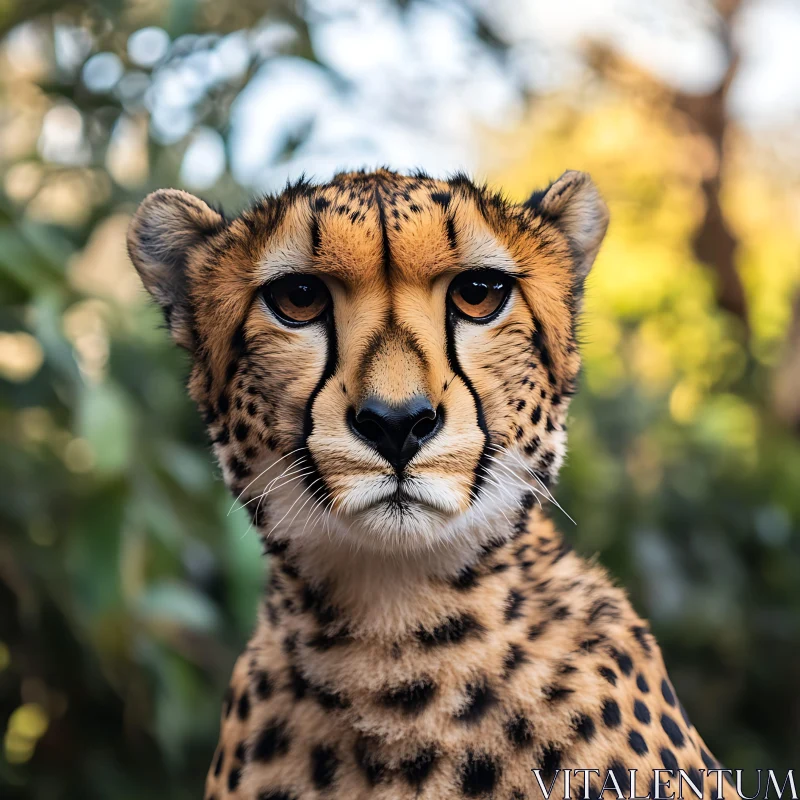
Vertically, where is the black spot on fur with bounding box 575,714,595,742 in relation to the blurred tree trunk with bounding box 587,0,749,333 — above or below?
below

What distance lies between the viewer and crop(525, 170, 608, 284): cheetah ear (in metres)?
0.94

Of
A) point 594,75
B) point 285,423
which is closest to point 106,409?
point 285,423

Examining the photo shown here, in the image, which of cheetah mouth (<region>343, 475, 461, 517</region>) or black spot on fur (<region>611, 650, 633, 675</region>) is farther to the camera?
black spot on fur (<region>611, 650, 633, 675</region>)

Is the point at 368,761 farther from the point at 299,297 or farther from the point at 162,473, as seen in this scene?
the point at 162,473

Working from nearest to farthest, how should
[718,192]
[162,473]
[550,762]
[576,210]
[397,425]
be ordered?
[397,425], [550,762], [576,210], [162,473], [718,192]

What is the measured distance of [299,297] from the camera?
2.72ft

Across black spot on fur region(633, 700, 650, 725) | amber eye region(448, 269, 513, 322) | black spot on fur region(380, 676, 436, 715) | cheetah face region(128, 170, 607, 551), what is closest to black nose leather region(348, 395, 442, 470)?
cheetah face region(128, 170, 607, 551)

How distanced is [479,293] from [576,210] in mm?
180

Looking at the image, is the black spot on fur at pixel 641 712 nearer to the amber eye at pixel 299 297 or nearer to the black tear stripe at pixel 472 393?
the black tear stripe at pixel 472 393

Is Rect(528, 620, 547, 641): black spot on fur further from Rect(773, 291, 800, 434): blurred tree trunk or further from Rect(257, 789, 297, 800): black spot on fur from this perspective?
Rect(773, 291, 800, 434): blurred tree trunk

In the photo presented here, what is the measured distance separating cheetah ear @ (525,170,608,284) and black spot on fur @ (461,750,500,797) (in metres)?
0.44

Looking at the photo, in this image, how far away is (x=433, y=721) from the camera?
2.86ft

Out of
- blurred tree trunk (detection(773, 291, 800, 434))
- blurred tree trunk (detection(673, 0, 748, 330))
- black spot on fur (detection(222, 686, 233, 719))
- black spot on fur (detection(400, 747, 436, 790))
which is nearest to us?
→ black spot on fur (detection(400, 747, 436, 790))

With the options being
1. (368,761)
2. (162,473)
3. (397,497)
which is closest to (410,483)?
(397,497)
